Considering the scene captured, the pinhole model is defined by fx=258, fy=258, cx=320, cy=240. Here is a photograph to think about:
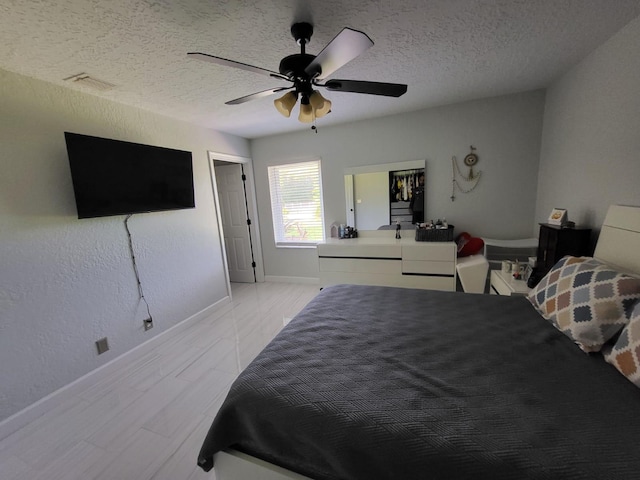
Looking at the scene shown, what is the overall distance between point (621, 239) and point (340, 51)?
191 cm

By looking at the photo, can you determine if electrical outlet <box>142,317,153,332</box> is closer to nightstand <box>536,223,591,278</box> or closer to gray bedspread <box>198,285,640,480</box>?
gray bedspread <box>198,285,640,480</box>

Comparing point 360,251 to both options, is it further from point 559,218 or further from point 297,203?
point 559,218

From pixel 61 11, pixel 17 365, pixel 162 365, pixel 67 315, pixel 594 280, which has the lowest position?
pixel 162 365

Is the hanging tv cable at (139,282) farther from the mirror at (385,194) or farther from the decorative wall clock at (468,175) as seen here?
the decorative wall clock at (468,175)

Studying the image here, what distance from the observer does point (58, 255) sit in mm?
1942

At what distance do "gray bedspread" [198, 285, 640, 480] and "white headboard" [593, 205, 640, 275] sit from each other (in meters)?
0.59

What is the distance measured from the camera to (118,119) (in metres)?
2.36

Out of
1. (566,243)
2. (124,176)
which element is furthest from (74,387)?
(566,243)

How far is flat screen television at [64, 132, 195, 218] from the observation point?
6.45ft

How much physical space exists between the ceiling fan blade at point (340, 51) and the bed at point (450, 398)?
1.38 metres

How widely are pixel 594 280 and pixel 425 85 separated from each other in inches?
80.0

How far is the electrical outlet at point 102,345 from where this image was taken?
2.16m

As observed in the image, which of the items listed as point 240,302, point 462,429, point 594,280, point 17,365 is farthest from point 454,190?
point 17,365

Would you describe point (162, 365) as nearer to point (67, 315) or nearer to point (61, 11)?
point (67, 315)
